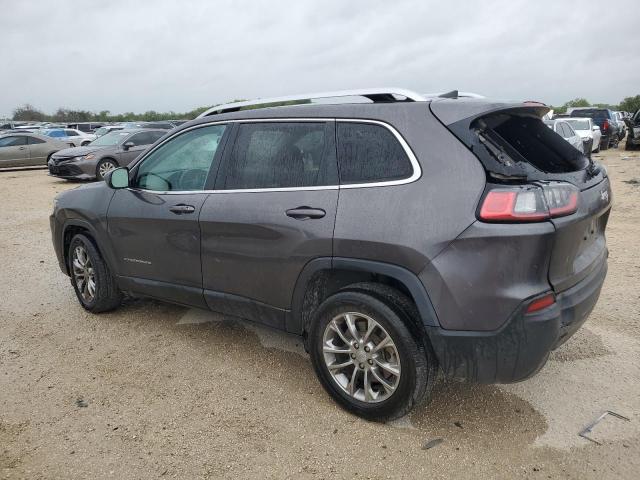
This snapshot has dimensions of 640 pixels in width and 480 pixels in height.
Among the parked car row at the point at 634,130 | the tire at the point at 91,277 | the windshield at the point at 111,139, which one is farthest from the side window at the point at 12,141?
the parked car row at the point at 634,130

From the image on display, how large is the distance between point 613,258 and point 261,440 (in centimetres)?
482

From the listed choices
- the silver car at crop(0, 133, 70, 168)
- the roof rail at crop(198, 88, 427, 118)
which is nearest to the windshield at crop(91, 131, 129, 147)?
the silver car at crop(0, 133, 70, 168)

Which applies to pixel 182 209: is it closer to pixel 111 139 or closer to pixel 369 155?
pixel 369 155

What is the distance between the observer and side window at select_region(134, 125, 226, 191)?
380cm

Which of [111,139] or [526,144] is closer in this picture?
[526,144]

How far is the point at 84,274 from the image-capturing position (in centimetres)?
476

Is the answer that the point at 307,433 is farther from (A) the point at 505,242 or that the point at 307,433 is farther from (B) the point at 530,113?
(B) the point at 530,113

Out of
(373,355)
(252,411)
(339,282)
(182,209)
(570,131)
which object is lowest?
(252,411)

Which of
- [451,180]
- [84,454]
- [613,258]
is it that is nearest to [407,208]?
[451,180]

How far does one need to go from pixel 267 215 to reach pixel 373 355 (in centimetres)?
104

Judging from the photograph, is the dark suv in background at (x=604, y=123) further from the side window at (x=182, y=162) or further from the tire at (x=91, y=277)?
the tire at (x=91, y=277)

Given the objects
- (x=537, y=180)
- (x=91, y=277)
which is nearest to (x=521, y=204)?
(x=537, y=180)

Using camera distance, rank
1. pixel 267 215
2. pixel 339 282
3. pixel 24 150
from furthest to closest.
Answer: pixel 24 150
pixel 267 215
pixel 339 282

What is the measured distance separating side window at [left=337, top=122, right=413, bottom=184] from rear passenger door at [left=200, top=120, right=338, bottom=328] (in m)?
0.08
